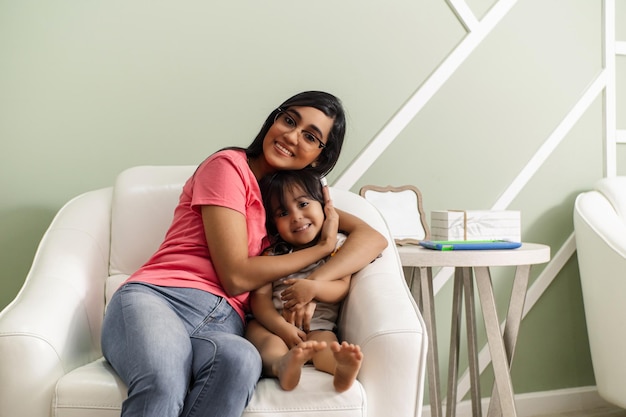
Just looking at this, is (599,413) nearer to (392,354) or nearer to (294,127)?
(392,354)

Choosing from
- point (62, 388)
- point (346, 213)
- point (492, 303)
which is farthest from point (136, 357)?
point (492, 303)

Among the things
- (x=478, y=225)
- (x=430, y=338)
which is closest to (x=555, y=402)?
(x=430, y=338)

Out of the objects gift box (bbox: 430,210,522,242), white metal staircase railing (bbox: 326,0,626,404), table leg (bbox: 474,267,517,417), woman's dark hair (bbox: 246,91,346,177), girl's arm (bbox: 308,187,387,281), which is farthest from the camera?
white metal staircase railing (bbox: 326,0,626,404)

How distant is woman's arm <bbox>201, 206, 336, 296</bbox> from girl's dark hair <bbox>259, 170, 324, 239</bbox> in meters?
0.16

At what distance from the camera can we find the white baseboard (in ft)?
7.93

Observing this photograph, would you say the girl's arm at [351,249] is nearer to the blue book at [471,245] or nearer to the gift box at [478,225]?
the blue book at [471,245]

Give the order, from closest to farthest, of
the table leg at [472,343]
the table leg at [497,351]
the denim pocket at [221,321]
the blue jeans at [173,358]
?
the blue jeans at [173,358], the denim pocket at [221,321], the table leg at [497,351], the table leg at [472,343]

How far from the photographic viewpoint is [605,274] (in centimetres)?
213

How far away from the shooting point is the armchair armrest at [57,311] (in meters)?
1.22

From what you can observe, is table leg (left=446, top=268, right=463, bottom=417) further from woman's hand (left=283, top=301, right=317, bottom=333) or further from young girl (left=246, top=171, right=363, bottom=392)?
woman's hand (left=283, top=301, right=317, bottom=333)

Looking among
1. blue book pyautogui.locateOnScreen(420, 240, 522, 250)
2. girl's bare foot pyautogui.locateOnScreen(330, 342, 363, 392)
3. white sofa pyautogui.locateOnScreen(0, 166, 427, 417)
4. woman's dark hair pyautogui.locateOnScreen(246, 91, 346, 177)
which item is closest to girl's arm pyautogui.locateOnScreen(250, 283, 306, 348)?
white sofa pyautogui.locateOnScreen(0, 166, 427, 417)

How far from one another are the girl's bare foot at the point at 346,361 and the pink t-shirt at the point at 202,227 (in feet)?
1.28

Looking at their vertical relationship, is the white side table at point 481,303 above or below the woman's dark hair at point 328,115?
below

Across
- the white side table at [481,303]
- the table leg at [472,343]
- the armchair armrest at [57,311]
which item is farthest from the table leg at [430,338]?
the armchair armrest at [57,311]
